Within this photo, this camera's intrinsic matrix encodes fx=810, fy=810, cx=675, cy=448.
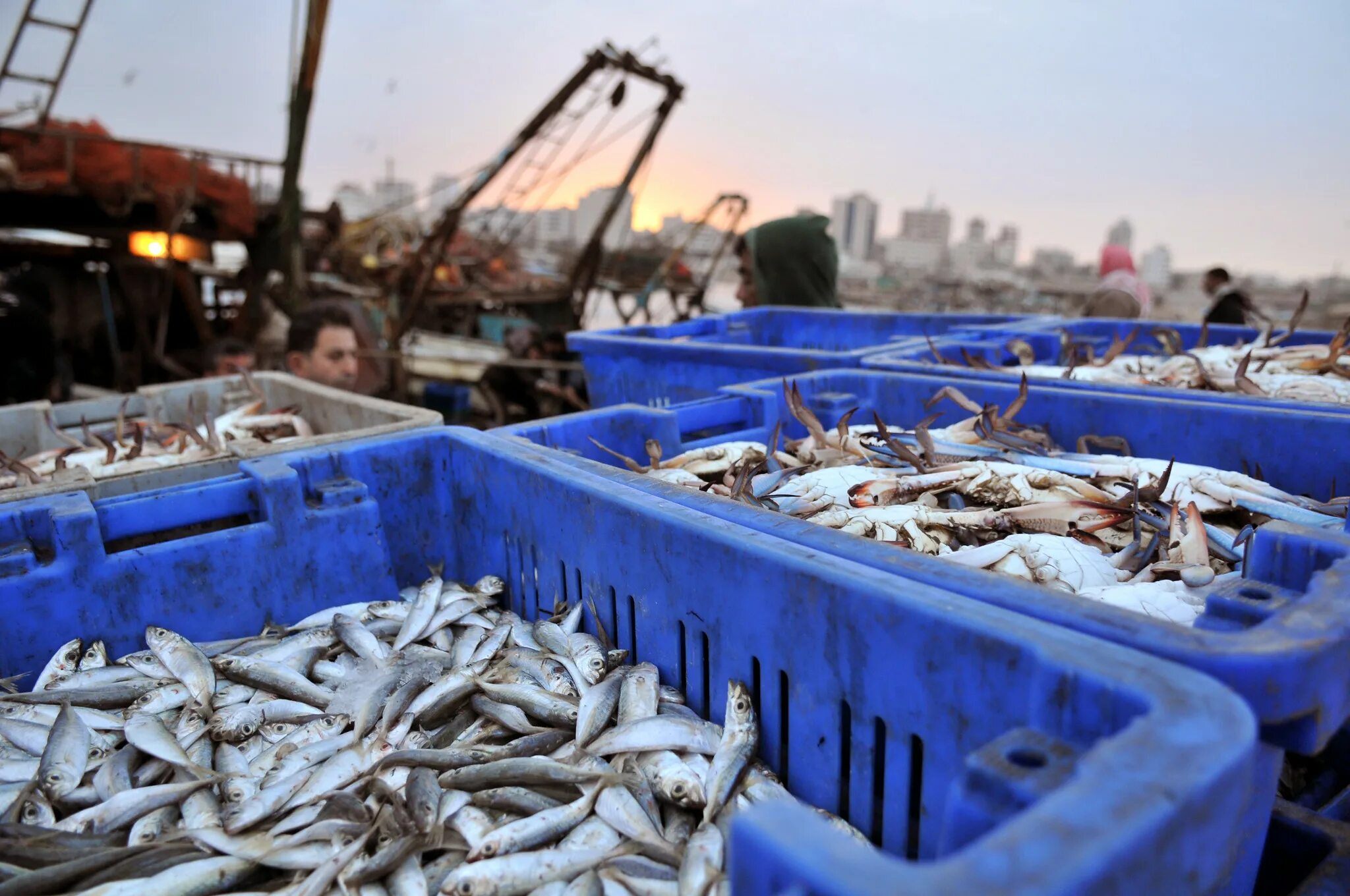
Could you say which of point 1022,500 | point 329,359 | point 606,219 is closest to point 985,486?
point 1022,500

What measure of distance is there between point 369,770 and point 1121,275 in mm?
8281

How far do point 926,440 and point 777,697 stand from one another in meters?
1.33

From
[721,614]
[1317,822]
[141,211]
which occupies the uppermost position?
[141,211]

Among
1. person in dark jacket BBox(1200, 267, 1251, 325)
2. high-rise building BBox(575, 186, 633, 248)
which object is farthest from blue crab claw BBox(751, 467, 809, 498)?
high-rise building BBox(575, 186, 633, 248)

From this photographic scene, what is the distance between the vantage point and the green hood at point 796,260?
7.66 m

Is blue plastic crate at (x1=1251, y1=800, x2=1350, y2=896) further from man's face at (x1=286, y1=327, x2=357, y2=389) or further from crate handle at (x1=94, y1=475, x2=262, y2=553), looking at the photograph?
man's face at (x1=286, y1=327, x2=357, y2=389)

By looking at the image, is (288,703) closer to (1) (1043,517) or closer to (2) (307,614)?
(2) (307,614)

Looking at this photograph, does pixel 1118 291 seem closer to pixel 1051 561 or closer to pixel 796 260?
pixel 796 260

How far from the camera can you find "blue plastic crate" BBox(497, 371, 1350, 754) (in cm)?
108

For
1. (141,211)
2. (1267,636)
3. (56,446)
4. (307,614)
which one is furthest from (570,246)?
(1267,636)

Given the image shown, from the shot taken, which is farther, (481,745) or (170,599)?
(170,599)

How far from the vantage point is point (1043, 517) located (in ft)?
7.31

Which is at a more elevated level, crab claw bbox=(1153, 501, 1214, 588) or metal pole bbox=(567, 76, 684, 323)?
metal pole bbox=(567, 76, 684, 323)

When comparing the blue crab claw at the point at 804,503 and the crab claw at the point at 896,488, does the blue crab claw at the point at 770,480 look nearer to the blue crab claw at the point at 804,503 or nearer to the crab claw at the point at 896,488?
the blue crab claw at the point at 804,503
